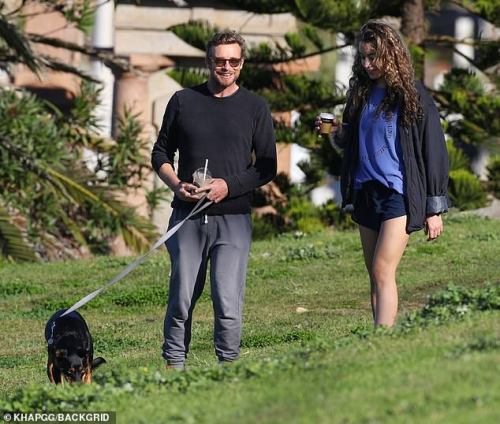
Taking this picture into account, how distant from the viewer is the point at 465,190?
63.1 ft

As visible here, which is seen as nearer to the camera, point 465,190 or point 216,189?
point 216,189

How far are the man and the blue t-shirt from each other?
55cm

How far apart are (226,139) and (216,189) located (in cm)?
30

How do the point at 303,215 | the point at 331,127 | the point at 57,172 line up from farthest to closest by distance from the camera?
the point at 303,215 < the point at 57,172 < the point at 331,127

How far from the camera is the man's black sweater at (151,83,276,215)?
7.41 meters

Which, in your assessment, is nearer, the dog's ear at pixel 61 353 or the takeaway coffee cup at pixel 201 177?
the takeaway coffee cup at pixel 201 177

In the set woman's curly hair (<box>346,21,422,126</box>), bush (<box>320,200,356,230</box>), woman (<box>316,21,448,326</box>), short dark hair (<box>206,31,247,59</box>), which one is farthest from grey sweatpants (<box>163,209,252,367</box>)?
bush (<box>320,200,356,230</box>)

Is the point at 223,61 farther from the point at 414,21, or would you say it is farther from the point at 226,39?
the point at 414,21

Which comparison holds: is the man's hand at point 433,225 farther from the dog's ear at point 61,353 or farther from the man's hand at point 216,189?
the dog's ear at point 61,353

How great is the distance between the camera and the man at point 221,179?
7406 mm

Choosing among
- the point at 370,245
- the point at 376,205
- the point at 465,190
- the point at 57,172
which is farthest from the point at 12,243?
the point at 376,205

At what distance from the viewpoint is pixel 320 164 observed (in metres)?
20.4

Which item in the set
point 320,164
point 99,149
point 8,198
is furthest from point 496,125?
point 8,198

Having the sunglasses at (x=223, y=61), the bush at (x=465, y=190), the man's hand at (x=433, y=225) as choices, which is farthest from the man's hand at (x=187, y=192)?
the bush at (x=465, y=190)
